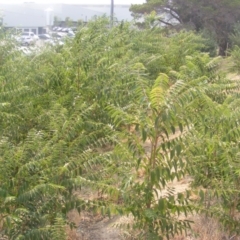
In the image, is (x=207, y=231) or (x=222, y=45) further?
(x=222, y=45)

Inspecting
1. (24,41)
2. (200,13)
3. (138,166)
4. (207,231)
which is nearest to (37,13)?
(200,13)

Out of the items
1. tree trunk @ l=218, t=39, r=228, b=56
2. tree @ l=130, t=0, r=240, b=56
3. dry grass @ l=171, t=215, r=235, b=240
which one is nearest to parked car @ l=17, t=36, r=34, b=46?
dry grass @ l=171, t=215, r=235, b=240

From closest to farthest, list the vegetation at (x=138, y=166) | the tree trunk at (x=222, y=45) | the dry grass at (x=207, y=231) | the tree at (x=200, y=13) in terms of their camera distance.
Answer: the vegetation at (x=138, y=166)
the dry grass at (x=207, y=231)
the tree at (x=200, y=13)
the tree trunk at (x=222, y=45)

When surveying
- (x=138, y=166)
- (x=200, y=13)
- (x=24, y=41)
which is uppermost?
(x=24, y=41)

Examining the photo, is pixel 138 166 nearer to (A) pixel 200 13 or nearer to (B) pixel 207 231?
(B) pixel 207 231

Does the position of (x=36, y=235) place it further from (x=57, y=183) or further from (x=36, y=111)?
(x=36, y=111)

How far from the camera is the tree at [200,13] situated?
2258 cm

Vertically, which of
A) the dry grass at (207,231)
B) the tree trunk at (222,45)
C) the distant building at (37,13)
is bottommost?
the tree trunk at (222,45)

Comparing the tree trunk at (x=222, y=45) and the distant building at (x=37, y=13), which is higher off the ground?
the distant building at (x=37, y=13)

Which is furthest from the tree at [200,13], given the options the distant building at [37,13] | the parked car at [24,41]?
the parked car at [24,41]

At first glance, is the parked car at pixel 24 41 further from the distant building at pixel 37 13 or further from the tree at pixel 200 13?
the tree at pixel 200 13

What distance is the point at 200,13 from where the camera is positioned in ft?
75.3

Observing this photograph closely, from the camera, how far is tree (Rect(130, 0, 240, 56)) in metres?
22.6

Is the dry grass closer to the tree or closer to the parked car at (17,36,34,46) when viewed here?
the parked car at (17,36,34,46)
